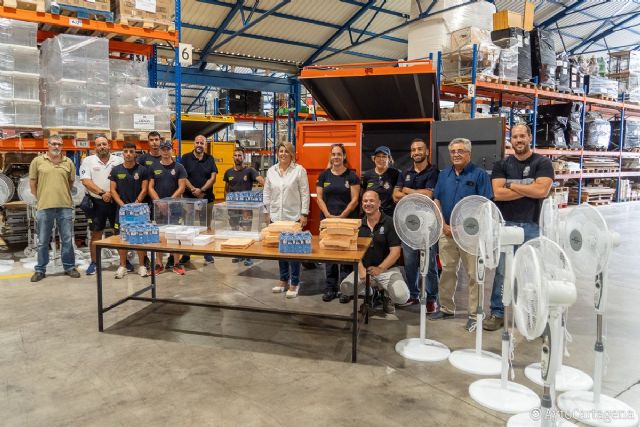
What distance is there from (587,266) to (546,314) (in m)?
0.98

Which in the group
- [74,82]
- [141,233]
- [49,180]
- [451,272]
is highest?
[74,82]

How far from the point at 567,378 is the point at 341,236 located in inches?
81.9

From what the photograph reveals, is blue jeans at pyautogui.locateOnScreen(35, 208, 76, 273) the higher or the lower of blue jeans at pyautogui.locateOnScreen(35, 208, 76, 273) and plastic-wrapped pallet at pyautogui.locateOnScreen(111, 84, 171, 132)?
the lower

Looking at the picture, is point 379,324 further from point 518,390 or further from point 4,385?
point 4,385

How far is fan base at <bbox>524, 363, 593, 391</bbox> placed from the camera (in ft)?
11.3

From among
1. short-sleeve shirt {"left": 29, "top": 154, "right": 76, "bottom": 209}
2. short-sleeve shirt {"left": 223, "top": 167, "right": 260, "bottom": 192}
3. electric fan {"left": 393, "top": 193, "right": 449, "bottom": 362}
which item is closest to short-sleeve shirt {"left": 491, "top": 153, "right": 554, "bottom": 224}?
electric fan {"left": 393, "top": 193, "right": 449, "bottom": 362}

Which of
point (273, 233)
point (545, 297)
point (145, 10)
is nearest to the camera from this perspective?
point (545, 297)

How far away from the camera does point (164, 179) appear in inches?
249

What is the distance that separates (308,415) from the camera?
9.94 ft

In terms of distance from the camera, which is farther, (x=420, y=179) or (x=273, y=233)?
(x=420, y=179)

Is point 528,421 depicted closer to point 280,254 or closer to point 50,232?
point 280,254

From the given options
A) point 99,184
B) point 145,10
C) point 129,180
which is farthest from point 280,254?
point 145,10

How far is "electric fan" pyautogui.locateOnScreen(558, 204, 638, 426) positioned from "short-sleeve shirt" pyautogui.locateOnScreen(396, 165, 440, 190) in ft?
6.46

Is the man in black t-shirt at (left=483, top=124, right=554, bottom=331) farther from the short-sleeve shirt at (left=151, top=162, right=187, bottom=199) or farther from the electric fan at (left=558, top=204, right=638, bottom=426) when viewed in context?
the short-sleeve shirt at (left=151, top=162, right=187, bottom=199)
